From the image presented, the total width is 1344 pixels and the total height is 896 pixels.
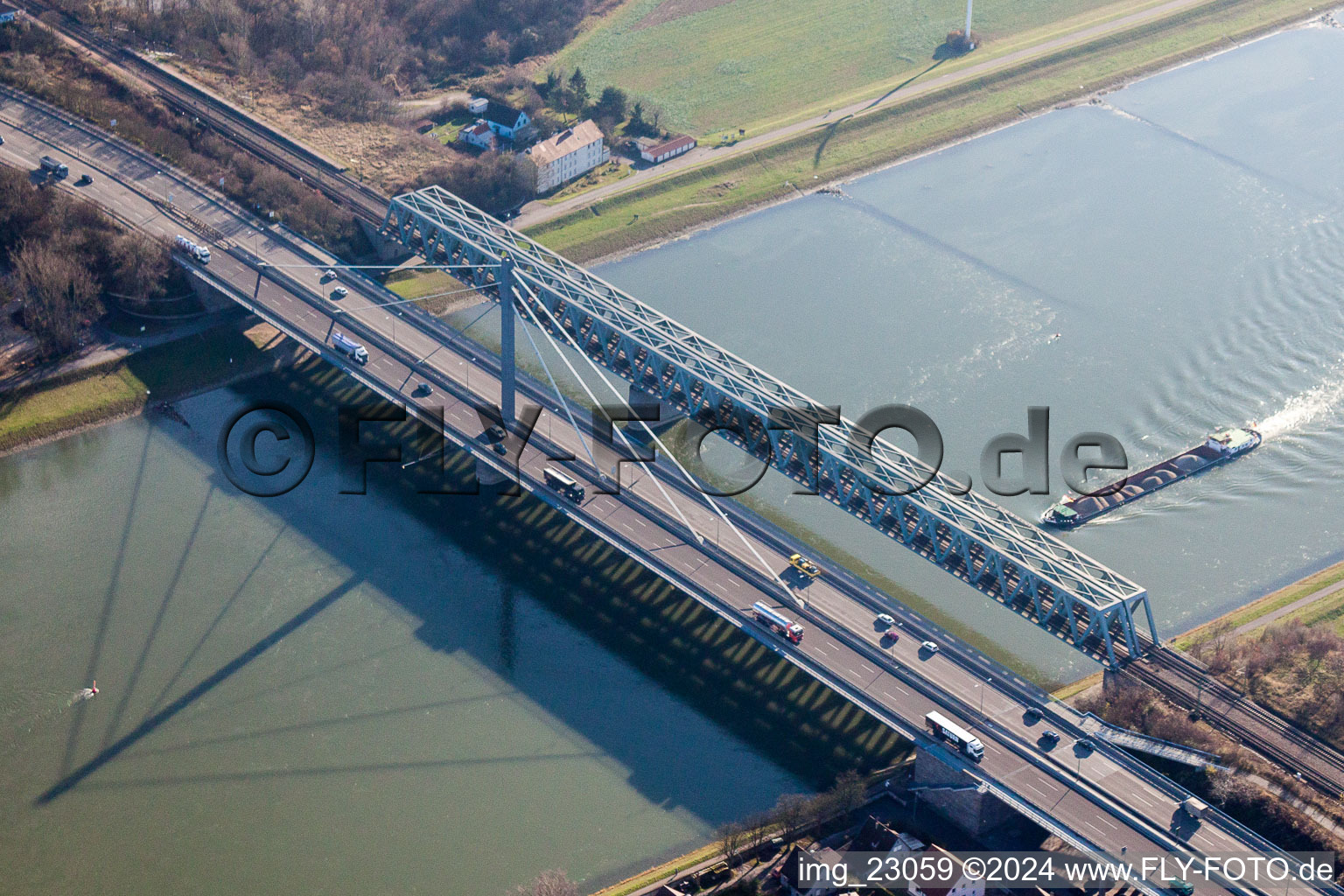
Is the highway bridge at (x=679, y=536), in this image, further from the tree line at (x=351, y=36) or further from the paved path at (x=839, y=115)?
the paved path at (x=839, y=115)

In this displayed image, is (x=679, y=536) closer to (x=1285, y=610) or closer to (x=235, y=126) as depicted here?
(x=1285, y=610)

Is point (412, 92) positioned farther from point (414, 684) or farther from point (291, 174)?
point (414, 684)

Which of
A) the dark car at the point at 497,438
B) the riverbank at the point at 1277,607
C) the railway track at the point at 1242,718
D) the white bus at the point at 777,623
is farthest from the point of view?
the dark car at the point at 497,438

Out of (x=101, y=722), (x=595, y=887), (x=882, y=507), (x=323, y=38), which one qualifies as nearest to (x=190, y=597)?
(x=101, y=722)

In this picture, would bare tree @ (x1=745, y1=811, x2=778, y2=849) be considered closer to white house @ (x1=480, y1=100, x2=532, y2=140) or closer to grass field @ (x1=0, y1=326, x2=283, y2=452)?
grass field @ (x1=0, y1=326, x2=283, y2=452)

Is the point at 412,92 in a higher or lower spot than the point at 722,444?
higher

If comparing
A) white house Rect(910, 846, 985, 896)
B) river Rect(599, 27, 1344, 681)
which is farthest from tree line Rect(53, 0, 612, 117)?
white house Rect(910, 846, 985, 896)

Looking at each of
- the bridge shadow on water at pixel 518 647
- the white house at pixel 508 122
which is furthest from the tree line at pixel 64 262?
the white house at pixel 508 122

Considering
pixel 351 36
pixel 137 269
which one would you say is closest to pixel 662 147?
pixel 351 36
